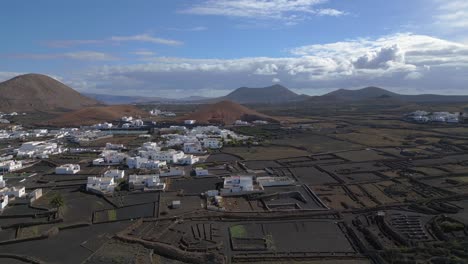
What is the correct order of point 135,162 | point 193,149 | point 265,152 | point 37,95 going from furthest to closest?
1. point 37,95
2. point 193,149
3. point 265,152
4. point 135,162

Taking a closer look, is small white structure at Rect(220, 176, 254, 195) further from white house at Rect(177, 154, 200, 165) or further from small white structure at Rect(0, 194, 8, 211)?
small white structure at Rect(0, 194, 8, 211)

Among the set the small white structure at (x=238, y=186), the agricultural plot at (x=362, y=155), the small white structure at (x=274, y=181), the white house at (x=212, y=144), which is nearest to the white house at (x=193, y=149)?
the white house at (x=212, y=144)

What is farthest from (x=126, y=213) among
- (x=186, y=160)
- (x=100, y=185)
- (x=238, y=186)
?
(x=186, y=160)

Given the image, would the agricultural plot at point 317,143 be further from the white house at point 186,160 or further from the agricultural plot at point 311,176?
the white house at point 186,160

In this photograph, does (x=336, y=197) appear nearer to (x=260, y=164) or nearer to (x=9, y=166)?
(x=260, y=164)

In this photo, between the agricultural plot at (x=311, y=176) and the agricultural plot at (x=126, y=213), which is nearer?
the agricultural plot at (x=126, y=213)

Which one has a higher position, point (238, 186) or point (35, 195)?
point (238, 186)
